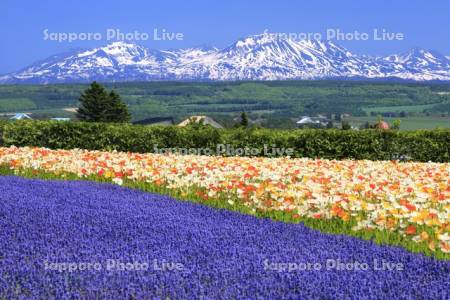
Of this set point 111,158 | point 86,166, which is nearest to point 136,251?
point 86,166

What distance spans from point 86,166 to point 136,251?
A: 7.55 metres

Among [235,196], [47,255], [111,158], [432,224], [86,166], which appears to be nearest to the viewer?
[47,255]

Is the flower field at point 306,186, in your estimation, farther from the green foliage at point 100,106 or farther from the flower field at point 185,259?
the green foliage at point 100,106

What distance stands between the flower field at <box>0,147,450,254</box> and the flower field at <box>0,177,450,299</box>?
1.03 m

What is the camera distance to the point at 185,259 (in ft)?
18.6

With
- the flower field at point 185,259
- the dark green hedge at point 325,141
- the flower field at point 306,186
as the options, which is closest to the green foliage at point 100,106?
the dark green hedge at point 325,141

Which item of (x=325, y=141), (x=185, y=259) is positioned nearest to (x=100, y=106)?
(x=325, y=141)

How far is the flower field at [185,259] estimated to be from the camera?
A: 4.89m

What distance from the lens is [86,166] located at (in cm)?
1315

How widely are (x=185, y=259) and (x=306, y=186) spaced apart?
4.86 m

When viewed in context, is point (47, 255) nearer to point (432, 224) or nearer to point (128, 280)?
point (128, 280)

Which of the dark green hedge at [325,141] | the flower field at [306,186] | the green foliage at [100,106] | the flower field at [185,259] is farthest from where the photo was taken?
the green foliage at [100,106]

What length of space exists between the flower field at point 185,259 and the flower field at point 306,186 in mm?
1030

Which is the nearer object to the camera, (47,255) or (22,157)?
(47,255)
